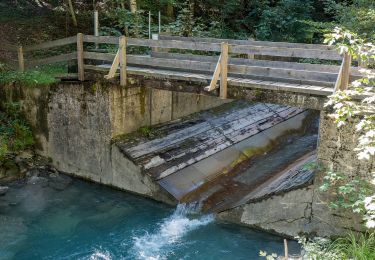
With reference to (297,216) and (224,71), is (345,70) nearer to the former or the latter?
(224,71)

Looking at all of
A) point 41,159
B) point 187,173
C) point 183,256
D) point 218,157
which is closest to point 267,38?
point 218,157

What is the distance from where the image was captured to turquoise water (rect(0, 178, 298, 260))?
8.71 meters

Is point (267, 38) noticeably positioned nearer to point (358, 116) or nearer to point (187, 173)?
point (187, 173)

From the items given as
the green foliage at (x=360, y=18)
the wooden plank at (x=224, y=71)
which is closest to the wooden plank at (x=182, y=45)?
the wooden plank at (x=224, y=71)

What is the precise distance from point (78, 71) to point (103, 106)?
1212 millimetres

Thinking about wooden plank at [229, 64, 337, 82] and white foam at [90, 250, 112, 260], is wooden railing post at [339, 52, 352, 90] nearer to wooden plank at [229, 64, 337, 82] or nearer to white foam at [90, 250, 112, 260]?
wooden plank at [229, 64, 337, 82]

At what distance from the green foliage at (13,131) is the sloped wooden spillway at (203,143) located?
10.5ft

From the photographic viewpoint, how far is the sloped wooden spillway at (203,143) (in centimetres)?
1105

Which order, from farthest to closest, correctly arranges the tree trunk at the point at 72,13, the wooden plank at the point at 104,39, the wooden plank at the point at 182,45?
the tree trunk at the point at 72,13 < the wooden plank at the point at 104,39 < the wooden plank at the point at 182,45

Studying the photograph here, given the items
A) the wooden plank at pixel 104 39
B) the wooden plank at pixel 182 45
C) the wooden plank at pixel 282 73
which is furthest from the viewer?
the wooden plank at pixel 104 39

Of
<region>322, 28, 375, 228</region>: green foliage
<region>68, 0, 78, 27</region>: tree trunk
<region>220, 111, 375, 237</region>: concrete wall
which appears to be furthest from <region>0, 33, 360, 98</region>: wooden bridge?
<region>68, 0, 78, 27</region>: tree trunk

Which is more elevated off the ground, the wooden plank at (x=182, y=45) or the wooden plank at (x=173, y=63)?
the wooden plank at (x=182, y=45)

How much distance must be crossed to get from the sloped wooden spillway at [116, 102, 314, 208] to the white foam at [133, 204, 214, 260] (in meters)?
0.49

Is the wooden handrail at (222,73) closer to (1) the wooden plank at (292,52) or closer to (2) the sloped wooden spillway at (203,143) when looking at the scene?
(1) the wooden plank at (292,52)
